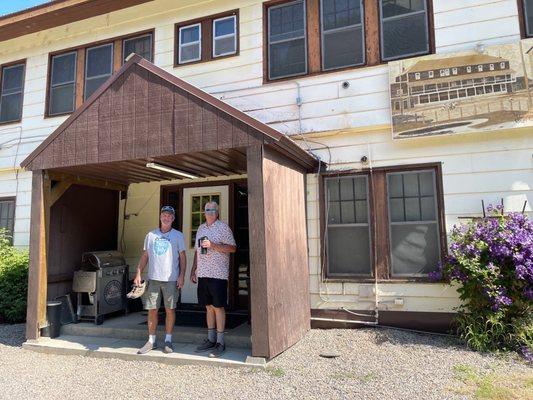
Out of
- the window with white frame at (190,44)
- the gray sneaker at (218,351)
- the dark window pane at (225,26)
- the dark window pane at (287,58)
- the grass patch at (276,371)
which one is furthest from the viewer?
the window with white frame at (190,44)

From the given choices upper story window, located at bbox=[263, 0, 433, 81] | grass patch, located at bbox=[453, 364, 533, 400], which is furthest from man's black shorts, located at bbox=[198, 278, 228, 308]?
upper story window, located at bbox=[263, 0, 433, 81]

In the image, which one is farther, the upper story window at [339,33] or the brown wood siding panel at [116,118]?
the upper story window at [339,33]

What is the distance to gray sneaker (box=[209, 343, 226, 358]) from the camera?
4.94 metres

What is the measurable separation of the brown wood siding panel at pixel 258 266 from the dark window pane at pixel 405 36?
308cm

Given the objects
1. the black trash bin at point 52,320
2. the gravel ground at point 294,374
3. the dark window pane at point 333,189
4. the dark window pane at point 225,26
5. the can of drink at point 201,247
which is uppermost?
the dark window pane at point 225,26

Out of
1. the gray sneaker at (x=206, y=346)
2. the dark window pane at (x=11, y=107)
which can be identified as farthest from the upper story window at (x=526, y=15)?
the dark window pane at (x=11, y=107)

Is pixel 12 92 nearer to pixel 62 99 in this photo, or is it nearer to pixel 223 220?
pixel 62 99

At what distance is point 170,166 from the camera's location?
634 centimetres

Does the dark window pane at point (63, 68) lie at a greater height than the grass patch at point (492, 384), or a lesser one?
greater

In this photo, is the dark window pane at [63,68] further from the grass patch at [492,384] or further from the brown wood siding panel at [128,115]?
the grass patch at [492,384]

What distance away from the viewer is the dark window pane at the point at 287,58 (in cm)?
701

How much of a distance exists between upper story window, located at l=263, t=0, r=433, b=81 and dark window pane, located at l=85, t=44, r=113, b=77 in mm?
3399

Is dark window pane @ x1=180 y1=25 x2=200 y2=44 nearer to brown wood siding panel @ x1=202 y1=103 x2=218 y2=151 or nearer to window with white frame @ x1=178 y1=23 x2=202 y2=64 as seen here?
window with white frame @ x1=178 y1=23 x2=202 y2=64

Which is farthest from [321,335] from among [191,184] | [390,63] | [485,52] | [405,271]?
[485,52]
